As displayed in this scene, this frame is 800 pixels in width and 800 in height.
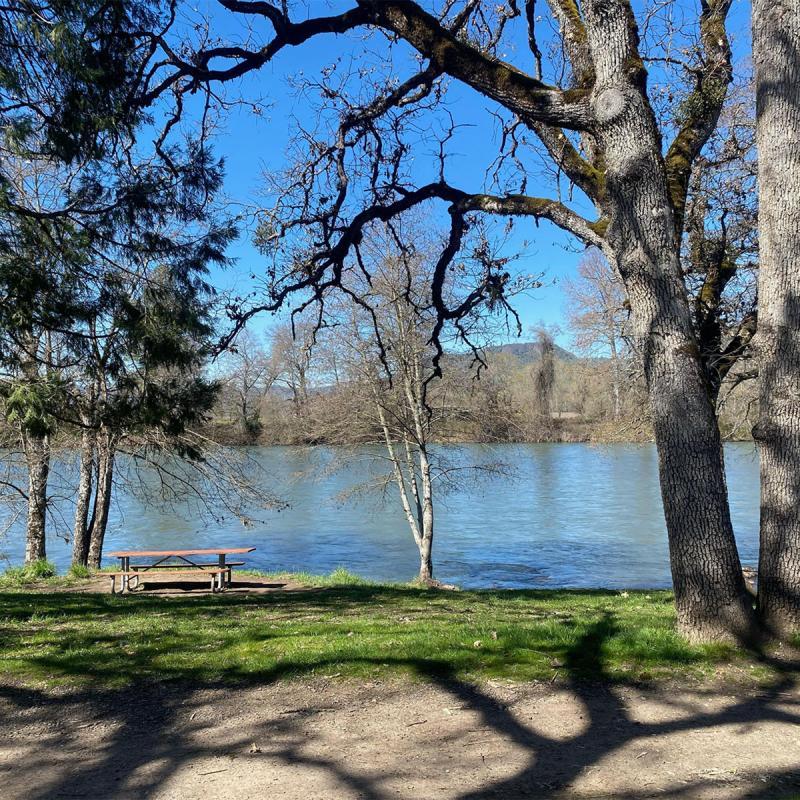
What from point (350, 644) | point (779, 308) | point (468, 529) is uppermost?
point (779, 308)

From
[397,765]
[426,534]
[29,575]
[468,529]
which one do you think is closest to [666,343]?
[397,765]

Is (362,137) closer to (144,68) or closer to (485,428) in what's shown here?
(144,68)

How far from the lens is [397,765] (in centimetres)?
337

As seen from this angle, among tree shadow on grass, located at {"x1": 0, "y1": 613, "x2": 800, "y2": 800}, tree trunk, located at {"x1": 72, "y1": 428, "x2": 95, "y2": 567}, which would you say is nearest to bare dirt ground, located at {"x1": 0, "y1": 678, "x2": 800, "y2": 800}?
tree shadow on grass, located at {"x1": 0, "y1": 613, "x2": 800, "y2": 800}

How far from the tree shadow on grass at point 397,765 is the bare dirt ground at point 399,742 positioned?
0.01m

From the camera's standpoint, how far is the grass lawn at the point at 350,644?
4512mm

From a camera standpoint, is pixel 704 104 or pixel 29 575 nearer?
pixel 704 104

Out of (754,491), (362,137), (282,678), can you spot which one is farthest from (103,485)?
(754,491)

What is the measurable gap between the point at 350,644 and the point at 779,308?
3665 millimetres

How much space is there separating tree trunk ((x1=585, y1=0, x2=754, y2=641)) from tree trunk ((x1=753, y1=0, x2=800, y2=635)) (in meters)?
0.26

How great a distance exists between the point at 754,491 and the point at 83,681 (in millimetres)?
23223

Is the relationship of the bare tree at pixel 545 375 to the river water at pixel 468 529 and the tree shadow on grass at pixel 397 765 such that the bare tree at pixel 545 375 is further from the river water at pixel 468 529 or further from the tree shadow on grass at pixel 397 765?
the tree shadow on grass at pixel 397 765

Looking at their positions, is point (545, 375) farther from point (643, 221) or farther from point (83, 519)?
point (643, 221)

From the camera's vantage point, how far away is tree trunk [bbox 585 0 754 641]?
15.1ft
